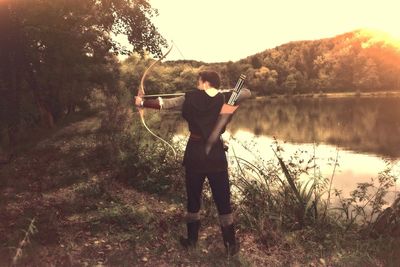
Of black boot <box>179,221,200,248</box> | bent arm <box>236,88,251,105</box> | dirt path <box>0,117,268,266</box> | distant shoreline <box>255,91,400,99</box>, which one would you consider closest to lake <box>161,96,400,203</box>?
dirt path <box>0,117,268,266</box>

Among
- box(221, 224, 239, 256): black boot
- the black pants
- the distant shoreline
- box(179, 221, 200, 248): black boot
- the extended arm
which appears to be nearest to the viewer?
the extended arm

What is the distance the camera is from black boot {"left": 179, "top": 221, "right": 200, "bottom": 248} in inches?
219

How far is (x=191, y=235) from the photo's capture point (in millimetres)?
5617

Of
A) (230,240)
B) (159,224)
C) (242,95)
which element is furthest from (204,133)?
(159,224)

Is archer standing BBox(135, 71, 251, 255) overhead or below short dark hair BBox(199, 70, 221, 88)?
below

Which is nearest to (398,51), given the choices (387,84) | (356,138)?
(387,84)

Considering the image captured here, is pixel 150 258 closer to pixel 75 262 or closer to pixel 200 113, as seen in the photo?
pixel 75 262

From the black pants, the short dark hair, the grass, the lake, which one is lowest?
the lake

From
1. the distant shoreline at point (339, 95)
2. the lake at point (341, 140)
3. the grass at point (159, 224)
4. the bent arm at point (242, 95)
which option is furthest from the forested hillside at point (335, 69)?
the bent arm at point (242, 95)

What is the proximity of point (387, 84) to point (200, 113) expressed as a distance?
307ft

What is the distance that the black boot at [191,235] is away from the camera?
5.57m

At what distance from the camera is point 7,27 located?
32.9 ft

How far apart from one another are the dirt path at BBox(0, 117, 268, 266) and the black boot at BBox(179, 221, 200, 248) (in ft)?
0.36

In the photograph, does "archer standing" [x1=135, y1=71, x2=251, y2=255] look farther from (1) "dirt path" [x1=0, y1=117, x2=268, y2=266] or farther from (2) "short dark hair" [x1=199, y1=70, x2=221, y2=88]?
(1) "dirt path" [x1=0, y1=117, x2=268, y2=266]
